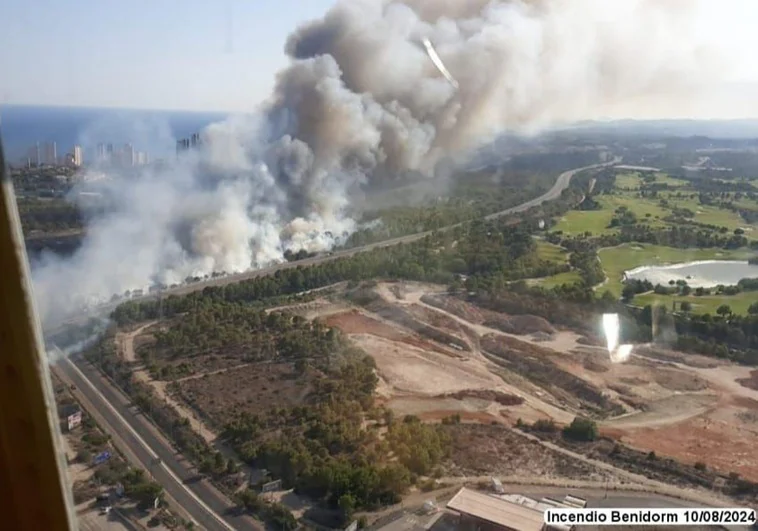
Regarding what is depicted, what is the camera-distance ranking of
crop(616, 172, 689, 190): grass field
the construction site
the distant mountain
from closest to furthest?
1. the construction site
2. crop(616, 172, 689, 190): grass field
3. the distant mountain

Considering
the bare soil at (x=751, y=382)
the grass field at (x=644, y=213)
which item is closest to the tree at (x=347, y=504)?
the bare soil at (x=751, y=382)

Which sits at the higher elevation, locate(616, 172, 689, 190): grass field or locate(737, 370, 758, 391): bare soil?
locate(616, 172, 689, 190): grass field

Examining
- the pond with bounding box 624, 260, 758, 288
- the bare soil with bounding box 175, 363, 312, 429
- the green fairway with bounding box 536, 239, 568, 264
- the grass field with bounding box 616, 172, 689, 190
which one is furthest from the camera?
the grass field with bounding box 616, 172, 689, 190

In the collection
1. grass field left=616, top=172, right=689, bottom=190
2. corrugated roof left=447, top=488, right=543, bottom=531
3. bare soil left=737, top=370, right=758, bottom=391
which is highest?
grass field left=616, top=172, right=689, bottom=190

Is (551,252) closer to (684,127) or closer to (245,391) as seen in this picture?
(245,391)

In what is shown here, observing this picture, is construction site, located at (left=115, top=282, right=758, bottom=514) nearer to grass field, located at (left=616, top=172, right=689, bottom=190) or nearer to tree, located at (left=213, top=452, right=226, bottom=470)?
tree, located at (left=213, top=452, right=226, bottom=470)

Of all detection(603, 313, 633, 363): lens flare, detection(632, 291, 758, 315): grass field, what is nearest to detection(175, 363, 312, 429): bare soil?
detection(603, 313, 633, 363): lens flare

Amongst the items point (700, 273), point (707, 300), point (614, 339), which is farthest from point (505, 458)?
point (700, 273)
